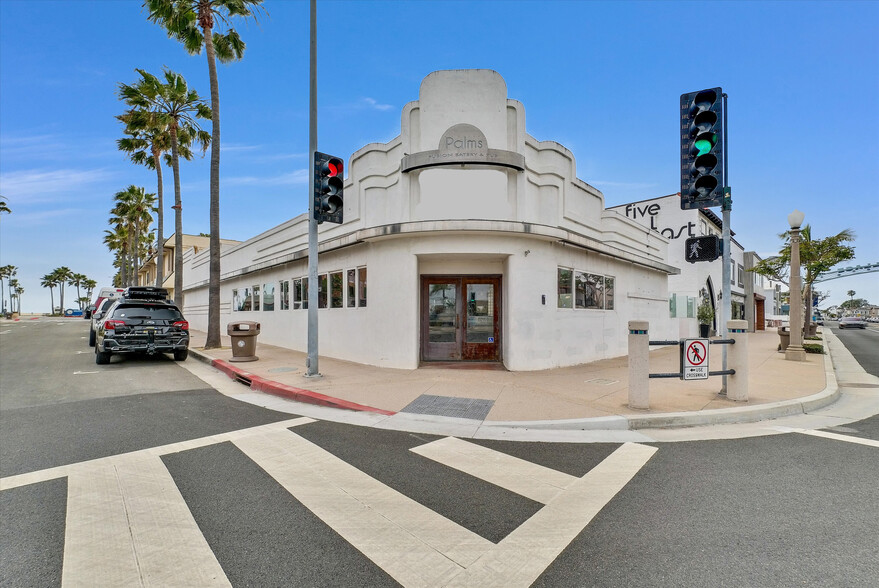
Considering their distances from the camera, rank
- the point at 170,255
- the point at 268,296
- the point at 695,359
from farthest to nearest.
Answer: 1. the point at 170,255
2. the point at 268,296
3. the point at 695,359

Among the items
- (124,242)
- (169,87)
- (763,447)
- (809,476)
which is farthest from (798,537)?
(124,242)

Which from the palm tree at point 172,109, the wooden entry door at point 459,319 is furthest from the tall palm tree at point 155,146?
the wooden entry door at point 459,319

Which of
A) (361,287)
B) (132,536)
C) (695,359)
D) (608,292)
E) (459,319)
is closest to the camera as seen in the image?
(132,536)

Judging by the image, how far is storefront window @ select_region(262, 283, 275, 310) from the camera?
59.2 ft

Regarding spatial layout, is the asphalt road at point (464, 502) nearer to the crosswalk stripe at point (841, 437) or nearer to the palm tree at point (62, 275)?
the crosswalk stripe at point (841, 437)

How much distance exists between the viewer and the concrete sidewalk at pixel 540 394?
250 inches

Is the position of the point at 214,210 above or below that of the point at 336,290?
above

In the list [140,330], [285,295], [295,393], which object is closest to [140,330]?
[140,330]

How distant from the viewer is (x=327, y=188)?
913 centimetres

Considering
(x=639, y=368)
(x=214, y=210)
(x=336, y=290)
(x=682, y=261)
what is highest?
(x=214, y=210)

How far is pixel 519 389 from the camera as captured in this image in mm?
8305

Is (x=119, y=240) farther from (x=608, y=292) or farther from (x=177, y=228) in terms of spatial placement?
(x=608, y=292)

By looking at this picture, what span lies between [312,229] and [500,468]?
6.87 meters

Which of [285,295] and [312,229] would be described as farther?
[285,295]
